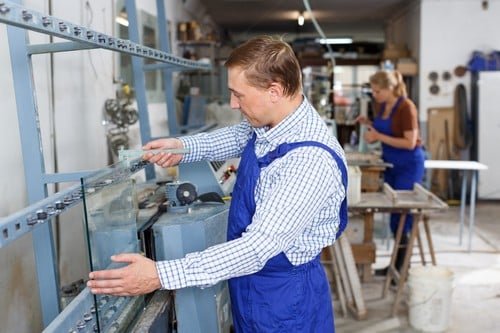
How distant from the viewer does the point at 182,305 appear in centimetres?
147

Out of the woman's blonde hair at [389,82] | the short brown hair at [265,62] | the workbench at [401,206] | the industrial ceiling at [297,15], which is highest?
the industrial ceiling at [297,15]

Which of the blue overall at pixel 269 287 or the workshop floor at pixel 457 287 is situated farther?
the workshop floor at pixel 457 287

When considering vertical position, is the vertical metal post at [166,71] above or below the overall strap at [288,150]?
above

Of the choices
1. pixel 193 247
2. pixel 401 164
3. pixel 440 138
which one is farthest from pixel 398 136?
pixel 440 138

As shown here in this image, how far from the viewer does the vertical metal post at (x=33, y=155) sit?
151 cm

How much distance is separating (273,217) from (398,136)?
2547mm

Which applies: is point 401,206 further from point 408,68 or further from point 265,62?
point 408,68

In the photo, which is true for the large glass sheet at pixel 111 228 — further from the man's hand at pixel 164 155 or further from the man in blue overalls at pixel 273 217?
the man's hand at pixel 164 155

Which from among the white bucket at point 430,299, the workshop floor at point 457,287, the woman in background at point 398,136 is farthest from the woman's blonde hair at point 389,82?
the white bucket at point 430,299

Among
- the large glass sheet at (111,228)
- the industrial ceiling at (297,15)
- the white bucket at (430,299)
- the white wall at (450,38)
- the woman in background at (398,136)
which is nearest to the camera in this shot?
the large glass sheet at (111,228)

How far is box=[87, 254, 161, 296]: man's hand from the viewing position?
113 centimetres

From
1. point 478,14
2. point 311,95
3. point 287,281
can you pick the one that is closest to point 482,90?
point 478,14

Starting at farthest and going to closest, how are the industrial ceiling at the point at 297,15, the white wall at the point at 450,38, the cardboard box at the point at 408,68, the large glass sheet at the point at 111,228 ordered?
the industrial ceiling at the point at 297,15
the cardboard box at the point at 408,68
the white wall at the point at 450,38
the large glass sheet at the point at 111,228

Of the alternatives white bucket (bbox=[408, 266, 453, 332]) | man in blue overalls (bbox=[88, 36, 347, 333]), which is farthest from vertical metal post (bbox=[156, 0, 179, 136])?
man in blue overalls (bbox=[88, 36, 347, 333])
